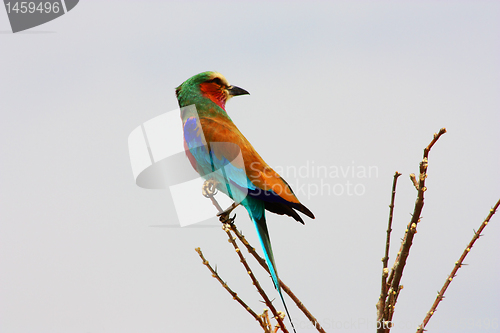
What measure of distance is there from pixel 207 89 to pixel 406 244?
8.34 ft

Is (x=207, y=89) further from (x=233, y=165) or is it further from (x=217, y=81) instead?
(x=233, y=165)

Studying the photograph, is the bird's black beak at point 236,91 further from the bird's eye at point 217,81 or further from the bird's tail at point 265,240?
the bird's tail at point 265,240

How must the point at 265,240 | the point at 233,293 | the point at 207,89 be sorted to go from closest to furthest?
1. the point at 233,293
2. the point at 265,240
3. the point at 207,89

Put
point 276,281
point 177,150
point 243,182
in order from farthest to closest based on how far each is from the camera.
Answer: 1. point 177,150
2. point 243,182
3. point 276,281

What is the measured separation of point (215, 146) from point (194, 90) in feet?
2.84

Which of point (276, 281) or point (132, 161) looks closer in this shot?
point (276, 281)

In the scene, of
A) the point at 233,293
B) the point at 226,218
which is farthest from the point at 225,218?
the point at 233,293

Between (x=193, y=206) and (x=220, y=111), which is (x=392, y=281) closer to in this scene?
(x=193, y=206)

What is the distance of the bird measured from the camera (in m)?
3.14

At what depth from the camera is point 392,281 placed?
2.25 metres

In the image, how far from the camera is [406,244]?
215 cm

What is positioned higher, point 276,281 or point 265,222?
point 265,222

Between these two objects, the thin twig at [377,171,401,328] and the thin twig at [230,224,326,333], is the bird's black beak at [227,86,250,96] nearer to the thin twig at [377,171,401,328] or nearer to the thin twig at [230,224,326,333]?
the thin twig at [230,224,326,333]

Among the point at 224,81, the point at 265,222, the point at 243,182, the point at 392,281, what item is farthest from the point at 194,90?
the point at 392,281
